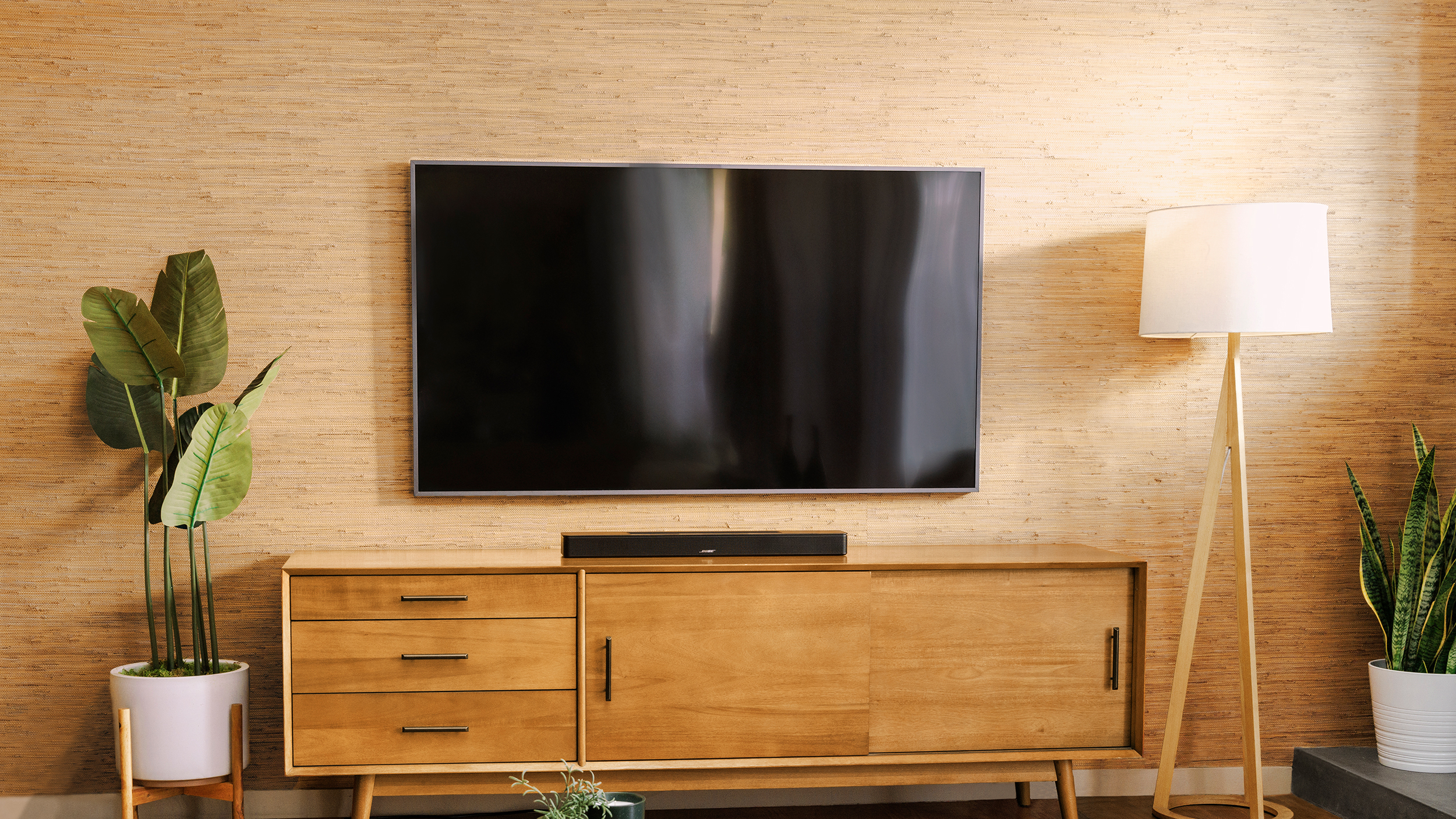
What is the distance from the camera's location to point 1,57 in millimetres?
2395

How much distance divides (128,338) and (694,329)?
1.29 m

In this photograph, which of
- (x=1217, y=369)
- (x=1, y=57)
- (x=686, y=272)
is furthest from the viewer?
(x=1217, y=369)

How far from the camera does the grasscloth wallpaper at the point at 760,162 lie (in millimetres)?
2430

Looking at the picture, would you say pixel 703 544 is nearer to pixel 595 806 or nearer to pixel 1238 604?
pixel 595 806

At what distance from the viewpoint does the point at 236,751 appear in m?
2.19

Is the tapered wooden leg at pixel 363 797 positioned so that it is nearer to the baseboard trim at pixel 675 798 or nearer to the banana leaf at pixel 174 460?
the baseboard trim at pixel 675 798

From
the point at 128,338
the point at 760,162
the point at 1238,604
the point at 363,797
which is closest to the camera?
the point at 128,338

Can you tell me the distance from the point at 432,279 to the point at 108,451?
0.91 m

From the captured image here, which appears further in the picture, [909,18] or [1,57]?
[909,18]

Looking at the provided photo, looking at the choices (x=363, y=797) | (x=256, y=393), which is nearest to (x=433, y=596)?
(x=363, y=797)

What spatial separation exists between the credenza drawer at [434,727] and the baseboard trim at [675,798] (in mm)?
407

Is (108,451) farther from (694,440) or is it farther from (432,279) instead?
(694,440)

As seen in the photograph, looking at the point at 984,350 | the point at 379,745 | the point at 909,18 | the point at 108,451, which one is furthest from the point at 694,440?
the point at 108,451

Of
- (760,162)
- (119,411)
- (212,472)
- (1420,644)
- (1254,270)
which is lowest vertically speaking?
(1420,644)
